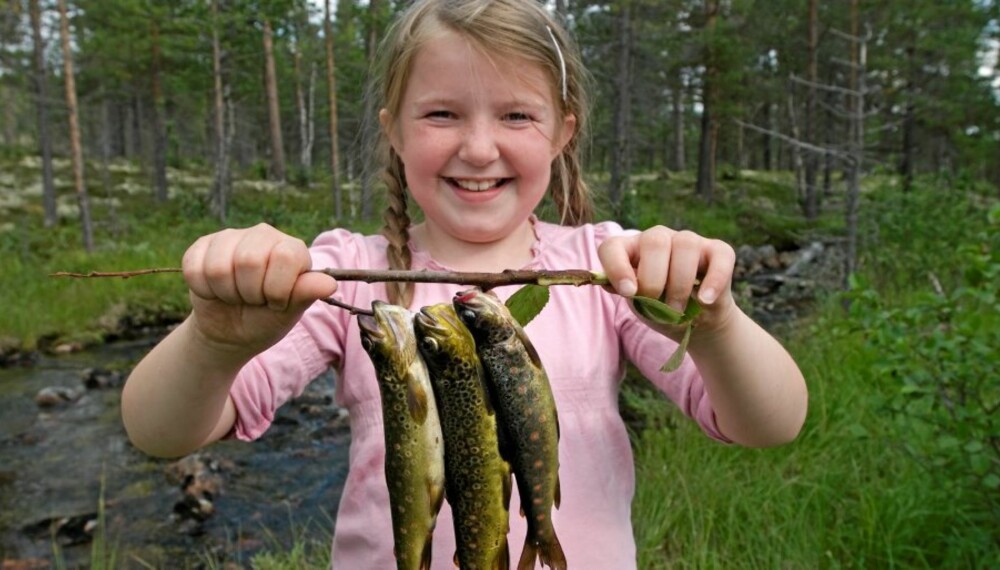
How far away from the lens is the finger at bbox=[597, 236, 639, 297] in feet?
Answer: 4.50

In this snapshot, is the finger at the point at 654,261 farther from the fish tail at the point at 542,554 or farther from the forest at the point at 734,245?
the forest at the point at 734,245

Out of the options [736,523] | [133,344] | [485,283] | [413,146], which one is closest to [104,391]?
[133,344]

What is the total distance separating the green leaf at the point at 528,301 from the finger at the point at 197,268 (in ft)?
1.98

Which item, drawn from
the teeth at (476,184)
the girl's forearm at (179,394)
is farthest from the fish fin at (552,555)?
the teeth at (476,184)

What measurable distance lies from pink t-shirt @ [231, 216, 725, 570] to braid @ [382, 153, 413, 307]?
77 millimetres

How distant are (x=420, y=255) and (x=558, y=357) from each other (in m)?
0.57

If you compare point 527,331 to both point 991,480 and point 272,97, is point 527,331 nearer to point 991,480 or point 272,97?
point 991,480

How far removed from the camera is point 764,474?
4.67m

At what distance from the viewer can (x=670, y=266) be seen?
4.70 feet

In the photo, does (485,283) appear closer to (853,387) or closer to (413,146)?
(413,146)

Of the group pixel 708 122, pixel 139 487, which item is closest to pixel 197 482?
pixel 139 487

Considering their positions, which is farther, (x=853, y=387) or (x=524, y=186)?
(x=853, y=387)

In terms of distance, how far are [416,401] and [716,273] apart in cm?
65

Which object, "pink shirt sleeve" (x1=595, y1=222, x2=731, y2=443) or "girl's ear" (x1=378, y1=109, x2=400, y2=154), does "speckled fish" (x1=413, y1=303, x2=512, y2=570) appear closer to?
"pink shirt sleeve" (x1=595, y1=222, x2=731, y2=443)
